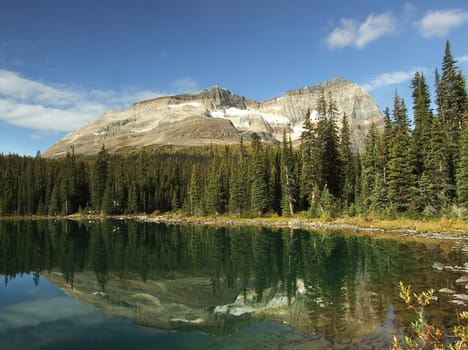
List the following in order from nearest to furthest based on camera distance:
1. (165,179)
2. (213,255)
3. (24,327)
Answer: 1. (24,327)
2. (213,255)
3. (165,179)

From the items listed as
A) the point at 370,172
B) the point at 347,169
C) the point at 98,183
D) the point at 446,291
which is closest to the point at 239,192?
the point at 347,169

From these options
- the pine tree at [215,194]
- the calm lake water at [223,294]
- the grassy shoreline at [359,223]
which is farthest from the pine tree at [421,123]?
the pine tree at [215,194]

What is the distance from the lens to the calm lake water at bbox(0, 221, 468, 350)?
62.4 feet

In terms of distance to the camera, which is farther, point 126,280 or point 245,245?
point 245,245

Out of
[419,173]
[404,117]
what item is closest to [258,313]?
[419,173]

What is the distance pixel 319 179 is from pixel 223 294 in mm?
56324

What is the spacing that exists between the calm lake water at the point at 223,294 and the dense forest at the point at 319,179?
17.3 meters

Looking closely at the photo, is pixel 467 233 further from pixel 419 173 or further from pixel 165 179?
pixel 165 179

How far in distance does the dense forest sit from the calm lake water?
17279mm

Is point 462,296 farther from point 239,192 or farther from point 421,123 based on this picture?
point 239,192

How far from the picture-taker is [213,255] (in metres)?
45.6

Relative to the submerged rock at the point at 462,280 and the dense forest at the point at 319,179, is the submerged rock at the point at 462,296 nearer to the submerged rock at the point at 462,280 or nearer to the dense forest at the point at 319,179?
the submerged rock at the point at 462,280

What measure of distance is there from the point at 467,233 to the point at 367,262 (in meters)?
21.5

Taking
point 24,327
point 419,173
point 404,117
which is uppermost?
point 404,117
